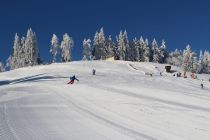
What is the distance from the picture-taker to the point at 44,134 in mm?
12219

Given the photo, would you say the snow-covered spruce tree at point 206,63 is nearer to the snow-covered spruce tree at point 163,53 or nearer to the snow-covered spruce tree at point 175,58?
the snow-covered spruce tree at point 175,58

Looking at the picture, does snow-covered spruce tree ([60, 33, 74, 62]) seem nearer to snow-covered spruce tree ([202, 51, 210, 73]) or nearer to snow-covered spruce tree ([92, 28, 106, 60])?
snow-covered spruce tree ([92, 28, 106, 60])

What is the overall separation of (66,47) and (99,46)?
1530 cm

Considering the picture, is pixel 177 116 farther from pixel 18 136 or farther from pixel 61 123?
pixel 18 136

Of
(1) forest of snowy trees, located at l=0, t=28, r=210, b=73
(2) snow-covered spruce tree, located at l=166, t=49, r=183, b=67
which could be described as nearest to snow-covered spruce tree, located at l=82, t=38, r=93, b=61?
(1) forest of snowy trees, located at l=0, t=28, r=210, b=73

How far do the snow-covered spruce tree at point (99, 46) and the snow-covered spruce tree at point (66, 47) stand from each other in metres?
A: 12.5

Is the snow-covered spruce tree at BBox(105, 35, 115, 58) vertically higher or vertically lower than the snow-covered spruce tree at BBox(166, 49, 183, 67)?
higher

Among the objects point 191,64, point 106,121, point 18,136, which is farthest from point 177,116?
point 191,64

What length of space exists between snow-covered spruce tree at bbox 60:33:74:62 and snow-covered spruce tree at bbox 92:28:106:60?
41.1ft

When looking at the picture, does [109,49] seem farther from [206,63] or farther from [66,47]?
[206,63]

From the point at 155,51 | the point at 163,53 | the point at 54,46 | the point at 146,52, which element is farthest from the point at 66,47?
the point at 163,53

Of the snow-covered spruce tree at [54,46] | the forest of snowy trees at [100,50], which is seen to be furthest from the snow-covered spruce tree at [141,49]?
the snow-covered spruce tree at [54,46]

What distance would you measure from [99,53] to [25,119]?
392 ft

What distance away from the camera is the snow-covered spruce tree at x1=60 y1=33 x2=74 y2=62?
472ft
